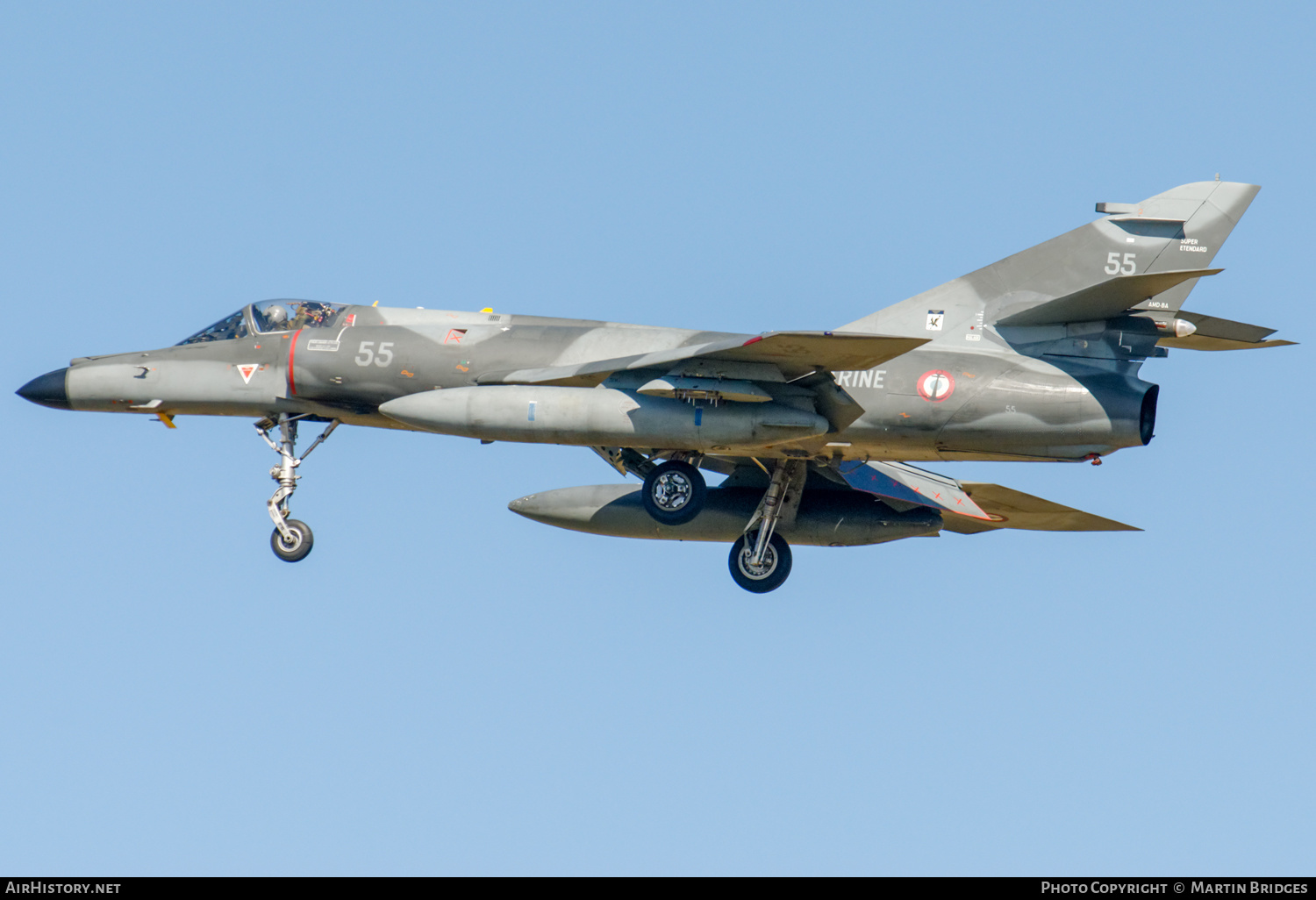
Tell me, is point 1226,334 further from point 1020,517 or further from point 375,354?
point 375,354

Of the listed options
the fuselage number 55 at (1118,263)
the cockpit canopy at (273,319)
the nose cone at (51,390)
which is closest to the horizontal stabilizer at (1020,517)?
the fuselage number 55 at (1118,263)

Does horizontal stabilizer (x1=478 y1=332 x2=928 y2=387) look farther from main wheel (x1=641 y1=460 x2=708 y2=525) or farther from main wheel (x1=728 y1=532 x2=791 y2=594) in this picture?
main wheel (x1=728 y1=532 x2=791 y2=594)

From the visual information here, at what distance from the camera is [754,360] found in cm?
1733

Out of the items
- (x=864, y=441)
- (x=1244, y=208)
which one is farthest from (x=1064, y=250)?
(x=864, y=441)

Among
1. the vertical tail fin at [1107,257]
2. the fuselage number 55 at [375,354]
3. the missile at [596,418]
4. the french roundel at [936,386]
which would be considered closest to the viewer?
the missile at [596,418]

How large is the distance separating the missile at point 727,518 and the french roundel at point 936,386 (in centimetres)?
311

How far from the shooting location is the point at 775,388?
17719 mm

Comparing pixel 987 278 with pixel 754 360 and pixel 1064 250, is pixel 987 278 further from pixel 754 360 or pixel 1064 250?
pixel 754 360

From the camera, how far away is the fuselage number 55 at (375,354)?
18.8m

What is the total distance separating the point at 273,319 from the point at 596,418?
194 inches

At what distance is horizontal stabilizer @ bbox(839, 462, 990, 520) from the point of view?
2030 centimetres

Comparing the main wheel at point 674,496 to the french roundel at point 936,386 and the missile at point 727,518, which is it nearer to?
the missile at point 727,518

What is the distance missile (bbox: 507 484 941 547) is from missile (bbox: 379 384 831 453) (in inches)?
115
